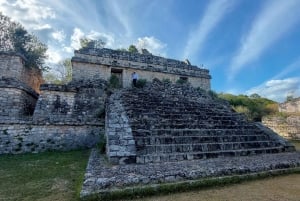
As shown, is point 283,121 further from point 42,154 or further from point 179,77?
point 42,154

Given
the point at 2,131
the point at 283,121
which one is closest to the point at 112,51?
the point at 2,131

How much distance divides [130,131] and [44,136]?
356 centimetres

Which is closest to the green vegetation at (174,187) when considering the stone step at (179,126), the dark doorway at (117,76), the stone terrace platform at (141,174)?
the stone terrace platform at (141,174)

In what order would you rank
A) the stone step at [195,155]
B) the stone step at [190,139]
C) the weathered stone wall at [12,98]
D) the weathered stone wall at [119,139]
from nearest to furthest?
1. the weathered stone wall at [119,139]
2. the stone step at [195,155]
3. the stone step at [190,139]
4. the weathered stone wall at [12,98]

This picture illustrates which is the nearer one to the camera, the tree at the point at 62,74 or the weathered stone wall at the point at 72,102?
the weathered stone wall at the point at 72,102

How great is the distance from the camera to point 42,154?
6.14 metres

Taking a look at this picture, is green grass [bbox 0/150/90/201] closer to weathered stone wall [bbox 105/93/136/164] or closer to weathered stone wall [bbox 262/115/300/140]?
weathered stone wall [bbox 105/93/136/164]

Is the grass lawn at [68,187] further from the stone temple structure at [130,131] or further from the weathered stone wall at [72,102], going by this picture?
the weathered stone wall at [72,102]

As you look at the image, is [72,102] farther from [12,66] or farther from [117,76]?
[117,76]

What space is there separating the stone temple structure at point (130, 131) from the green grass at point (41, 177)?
15.6 inches

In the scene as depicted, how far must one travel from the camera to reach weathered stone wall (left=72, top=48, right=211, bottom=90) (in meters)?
11.4

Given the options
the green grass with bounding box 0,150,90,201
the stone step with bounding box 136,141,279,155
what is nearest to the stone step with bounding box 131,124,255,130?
the stone step with bounding box 136,141,279,155

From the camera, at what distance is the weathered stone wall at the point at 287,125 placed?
36.0 ft

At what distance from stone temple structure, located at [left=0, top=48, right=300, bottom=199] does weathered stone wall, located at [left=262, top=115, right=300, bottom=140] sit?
4982mm
